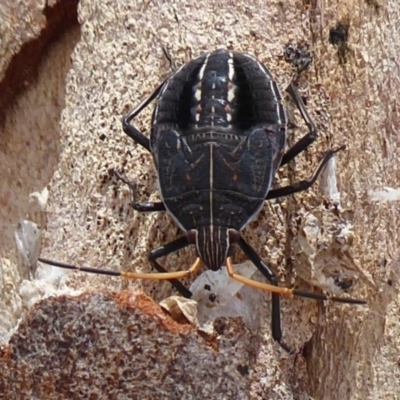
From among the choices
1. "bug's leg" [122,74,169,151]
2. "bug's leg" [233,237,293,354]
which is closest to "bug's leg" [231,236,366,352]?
"bug's leg" [233,237,293,354]

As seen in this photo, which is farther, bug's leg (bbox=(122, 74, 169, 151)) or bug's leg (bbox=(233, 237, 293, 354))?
bug's leg (bbox=(122, 74, 169, 151))

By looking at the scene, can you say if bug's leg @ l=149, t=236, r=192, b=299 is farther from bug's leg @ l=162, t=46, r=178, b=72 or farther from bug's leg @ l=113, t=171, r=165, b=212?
bug's leg @ l=162, t=46, r=178, b=72

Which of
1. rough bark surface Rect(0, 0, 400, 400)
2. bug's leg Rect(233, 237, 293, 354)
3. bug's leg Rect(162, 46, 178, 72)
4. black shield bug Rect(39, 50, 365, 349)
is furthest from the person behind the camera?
bug's leg Rect(162, 46, 178, 72)

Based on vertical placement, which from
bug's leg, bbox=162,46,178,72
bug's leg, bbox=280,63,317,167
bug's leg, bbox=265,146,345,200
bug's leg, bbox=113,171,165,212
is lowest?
bug's leg, bbox=113,171,165,212

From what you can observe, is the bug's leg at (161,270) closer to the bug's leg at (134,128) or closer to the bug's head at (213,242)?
the bug's head at (213,242)

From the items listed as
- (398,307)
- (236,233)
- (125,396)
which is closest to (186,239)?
(236,233)

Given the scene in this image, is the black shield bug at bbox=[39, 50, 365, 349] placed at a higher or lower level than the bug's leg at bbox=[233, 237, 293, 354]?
higher

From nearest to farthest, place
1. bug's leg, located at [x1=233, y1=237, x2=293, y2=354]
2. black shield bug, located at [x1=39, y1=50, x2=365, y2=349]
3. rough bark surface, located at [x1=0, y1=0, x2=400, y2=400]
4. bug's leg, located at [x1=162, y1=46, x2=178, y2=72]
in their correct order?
rough bark surface, located at [x1=0, y1=0, x2=400, y2=400]
bug's leg, located at [x1=233, y1=237, x2=293, y2=354]
black shield bug, located at [x1=39, y1=50, x2=365, y2=349]
bug's leg, located at [x1=162, y1=46, x2=178, y2=72]
